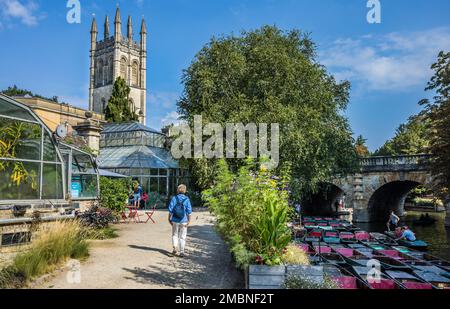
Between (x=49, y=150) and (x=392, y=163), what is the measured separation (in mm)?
30483

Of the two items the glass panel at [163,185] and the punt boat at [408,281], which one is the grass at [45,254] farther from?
the glass panel at [163,185]

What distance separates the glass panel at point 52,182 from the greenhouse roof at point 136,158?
1550cm

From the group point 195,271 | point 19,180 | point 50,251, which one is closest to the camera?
point 50,251

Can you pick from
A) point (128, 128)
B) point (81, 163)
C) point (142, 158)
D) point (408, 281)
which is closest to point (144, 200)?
point (142, 158)

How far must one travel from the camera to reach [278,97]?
2141cm

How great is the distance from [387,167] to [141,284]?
31.9 metres

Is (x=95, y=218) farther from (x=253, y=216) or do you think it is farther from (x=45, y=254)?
(x=253, y=216)

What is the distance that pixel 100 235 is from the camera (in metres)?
12.2

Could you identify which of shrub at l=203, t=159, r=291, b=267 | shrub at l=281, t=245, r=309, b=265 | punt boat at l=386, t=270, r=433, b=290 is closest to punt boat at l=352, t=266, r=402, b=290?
punt boat at l=386, t=270, r=433, b=290

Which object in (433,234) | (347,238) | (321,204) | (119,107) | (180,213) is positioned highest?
(119,107)

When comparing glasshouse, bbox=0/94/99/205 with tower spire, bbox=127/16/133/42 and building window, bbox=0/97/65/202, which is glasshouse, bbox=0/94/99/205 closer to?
building window, bbox=0/97/65/202

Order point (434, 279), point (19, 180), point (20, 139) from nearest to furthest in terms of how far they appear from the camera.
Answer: point (434, 279), point (19, 180), point (20, 139)
